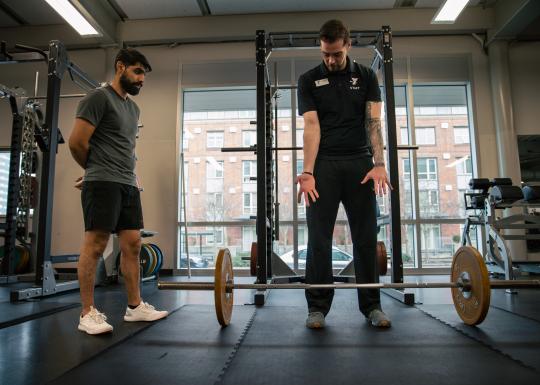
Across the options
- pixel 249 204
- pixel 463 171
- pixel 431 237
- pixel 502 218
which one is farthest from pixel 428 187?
pixel 249 204

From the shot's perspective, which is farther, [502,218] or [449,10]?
[449,10]

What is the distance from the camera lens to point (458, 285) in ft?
5.84

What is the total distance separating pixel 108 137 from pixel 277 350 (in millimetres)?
1256

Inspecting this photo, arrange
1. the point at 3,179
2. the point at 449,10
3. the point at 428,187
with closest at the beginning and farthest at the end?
the point at 449,10 → the point at 428,187 → the point at 3,179

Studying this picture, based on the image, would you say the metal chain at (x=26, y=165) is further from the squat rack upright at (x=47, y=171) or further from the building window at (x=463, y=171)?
the building window at (x=463, y=171)

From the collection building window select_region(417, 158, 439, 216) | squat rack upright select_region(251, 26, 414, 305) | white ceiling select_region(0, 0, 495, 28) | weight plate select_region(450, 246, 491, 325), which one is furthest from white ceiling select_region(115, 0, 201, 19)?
weight plate select_region(450, 246, 491, 325)

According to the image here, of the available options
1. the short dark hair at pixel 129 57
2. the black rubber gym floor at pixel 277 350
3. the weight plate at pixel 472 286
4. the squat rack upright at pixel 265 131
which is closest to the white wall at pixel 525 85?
the squat rack upright at pixel 265 131

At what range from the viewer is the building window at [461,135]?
204 inches

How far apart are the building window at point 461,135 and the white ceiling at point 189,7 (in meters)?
1.59

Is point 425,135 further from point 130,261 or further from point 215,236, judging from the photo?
point 130,261

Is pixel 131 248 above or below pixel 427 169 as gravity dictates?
below

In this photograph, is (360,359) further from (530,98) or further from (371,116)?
(530,98)

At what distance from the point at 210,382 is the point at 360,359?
0.52m

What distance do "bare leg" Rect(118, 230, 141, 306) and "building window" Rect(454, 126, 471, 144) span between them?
4638mm
